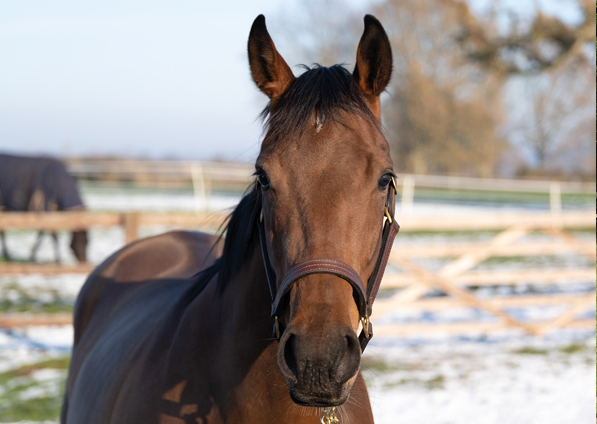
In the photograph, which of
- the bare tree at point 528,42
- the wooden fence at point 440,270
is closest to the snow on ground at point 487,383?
the wooden fence at point 440,270

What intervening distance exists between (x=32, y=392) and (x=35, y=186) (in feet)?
23.0

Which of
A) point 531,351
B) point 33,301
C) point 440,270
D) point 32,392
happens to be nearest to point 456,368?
point 531,351

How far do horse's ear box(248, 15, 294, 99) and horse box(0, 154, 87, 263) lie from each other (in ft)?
31.1

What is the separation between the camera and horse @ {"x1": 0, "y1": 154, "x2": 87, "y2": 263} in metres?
10.3

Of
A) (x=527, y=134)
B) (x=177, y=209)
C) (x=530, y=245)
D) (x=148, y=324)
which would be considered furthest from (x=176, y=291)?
(x=527, y=134)

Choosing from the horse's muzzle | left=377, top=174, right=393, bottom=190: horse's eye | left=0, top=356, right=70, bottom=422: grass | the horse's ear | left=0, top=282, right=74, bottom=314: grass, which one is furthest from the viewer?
left=0, top=282, right=74, bottom=314: grass

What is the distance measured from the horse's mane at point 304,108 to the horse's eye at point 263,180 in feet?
0.34

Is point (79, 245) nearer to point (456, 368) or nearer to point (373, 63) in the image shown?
point (456, 368)

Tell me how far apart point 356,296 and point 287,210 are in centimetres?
29

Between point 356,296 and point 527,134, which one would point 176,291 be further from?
point 527,134

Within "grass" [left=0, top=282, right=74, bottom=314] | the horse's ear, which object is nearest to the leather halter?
the horse's ear

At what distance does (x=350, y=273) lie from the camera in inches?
51.8

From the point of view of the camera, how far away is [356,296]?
1359 millimetres

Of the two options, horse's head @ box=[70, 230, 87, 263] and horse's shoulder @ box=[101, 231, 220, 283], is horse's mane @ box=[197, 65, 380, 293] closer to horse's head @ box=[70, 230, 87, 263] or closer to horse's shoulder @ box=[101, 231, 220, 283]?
horse's shoulder @ box=[101, 231, 220, 283]
